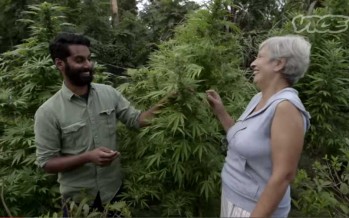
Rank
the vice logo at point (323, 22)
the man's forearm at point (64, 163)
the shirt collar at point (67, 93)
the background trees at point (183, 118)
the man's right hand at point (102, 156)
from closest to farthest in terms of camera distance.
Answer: the man's right hand at point (102, 156) → the man's forearm at point (64, 163) → the shirt collar at point (67, 93) → the background trees at point (183, 118) → the vice logo at point (323, 22)

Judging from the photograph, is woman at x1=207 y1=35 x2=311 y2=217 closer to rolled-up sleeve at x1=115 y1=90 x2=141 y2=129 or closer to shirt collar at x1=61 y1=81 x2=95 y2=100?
rolled-up sleeve at x1=115 y1=90 x2=141 y2=129

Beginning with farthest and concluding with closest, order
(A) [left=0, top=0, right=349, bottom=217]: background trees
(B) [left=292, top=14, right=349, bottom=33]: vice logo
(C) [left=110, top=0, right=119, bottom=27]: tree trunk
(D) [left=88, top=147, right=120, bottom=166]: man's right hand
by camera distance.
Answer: (C) [left=110, top=0, right=119, bottom=27]: tree trunk, (B) [left=292, top=14, right=349, bottom=33]: vice logo, (A) [left=0, top=0, right=349, bottom=217]: background trees, (D) [left=88, top=147, right=120, bottom=166]: man's right hand

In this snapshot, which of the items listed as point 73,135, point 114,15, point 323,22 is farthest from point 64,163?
point 114,15

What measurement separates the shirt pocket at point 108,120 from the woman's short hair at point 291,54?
41.1 inches

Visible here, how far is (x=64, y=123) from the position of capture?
2197 millimetres

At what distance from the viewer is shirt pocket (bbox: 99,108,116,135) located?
232 cm

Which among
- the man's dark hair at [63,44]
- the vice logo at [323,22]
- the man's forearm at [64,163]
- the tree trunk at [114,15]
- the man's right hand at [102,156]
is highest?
the vice logo at [323,22]

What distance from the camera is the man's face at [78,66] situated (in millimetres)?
2189

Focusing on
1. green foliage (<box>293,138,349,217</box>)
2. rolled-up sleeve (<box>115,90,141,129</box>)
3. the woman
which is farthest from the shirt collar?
green foliage (<box>293,138,349,217</box>)

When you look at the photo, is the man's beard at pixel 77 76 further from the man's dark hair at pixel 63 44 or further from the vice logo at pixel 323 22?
the vice logo at pixel 323 22

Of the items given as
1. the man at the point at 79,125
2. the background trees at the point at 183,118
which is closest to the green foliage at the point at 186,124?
the background trees at the point at 183,118

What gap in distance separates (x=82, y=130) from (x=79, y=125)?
40 mm

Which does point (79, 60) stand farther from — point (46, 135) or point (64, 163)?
point (64, 163)

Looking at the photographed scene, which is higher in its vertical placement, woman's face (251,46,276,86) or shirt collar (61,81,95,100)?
woman's face (251,46,276,86)
